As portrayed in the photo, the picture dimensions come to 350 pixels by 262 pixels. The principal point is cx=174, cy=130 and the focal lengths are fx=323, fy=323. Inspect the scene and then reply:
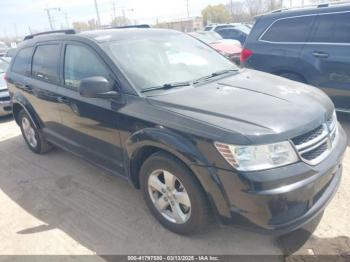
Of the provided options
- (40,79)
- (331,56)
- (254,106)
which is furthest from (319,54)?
(40,79)

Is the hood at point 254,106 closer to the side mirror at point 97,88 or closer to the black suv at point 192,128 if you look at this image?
the black suv at point 192,128

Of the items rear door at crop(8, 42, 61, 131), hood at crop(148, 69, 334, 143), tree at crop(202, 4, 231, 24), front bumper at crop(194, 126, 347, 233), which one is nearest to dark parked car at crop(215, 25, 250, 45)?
rear door at crop(8, 42, 61, 131)

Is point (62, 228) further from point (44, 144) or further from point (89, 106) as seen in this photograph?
point (44, 144)

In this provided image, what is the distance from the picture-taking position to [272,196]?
7.13ft

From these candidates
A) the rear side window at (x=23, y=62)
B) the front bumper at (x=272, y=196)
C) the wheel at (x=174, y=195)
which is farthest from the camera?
the rear side window at (x=23, y=62)

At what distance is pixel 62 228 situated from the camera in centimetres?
319

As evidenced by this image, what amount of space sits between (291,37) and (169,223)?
13.1 ft

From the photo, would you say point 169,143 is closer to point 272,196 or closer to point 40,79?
point 272,196

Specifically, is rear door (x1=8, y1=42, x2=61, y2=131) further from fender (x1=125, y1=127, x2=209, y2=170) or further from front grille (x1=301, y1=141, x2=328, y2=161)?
front grille (x1=301, y1=141, x2=328, y2=161)

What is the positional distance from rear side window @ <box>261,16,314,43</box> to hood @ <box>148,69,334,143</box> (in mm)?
2522

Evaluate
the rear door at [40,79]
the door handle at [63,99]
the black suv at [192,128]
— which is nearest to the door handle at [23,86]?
the rear door at [40,79]

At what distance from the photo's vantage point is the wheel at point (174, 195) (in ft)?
8.30

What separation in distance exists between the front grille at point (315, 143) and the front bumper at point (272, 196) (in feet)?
0.20

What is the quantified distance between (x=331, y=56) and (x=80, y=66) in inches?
146
